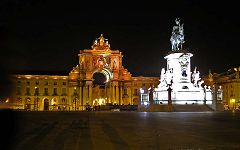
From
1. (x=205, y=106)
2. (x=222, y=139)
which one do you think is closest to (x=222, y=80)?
(x=205, y=106)

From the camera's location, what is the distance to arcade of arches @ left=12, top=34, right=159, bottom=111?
12166 cm

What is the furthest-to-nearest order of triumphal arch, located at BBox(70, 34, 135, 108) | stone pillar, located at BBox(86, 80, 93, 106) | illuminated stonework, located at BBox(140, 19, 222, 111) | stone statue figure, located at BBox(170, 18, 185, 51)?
triumphal arch, located at BBox(70, 34, 135, 108) < stone pillar, located at BBox(86, 80, 93, 106) < stone statue figure, located at BBox(170, 18, 185, 51) < illuminated stonework, located at BBox(140, 19, 222, 111)

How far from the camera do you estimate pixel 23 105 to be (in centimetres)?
12025

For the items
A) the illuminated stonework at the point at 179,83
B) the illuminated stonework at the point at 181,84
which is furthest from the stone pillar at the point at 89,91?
the illuminated stonework at the point at 181,84

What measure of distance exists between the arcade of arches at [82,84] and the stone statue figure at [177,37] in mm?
64685

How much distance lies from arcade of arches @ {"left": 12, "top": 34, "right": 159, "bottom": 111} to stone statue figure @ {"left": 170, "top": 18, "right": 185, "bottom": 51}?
212ft

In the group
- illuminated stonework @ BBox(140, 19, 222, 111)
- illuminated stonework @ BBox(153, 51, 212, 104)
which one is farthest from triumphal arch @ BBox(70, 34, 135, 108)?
illuminated stonework @ BBox(153, 51, 212, 104)

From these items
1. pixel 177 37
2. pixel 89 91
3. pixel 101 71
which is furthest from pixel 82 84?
pixel 177 37

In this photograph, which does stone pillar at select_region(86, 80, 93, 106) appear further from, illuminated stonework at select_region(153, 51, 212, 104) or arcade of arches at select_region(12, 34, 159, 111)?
illuminated stonework at select_region(153, 51, 212, 104)

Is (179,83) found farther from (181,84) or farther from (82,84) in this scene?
(82,84)

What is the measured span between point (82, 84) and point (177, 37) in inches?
2657

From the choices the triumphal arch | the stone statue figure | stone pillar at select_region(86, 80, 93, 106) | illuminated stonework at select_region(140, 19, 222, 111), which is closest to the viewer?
illuminated stonework at select_region(140, 19, 222, 111)

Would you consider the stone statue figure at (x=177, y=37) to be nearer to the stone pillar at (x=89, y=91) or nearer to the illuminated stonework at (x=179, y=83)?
the illuminated stonework at (x=179, y=83)

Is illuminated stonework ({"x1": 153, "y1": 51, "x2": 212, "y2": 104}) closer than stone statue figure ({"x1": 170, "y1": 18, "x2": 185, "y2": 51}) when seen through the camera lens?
Yes
